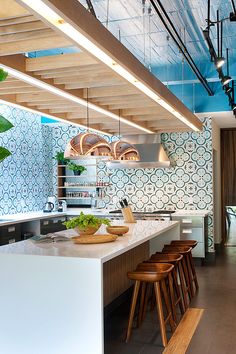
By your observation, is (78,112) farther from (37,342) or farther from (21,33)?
(37,342)

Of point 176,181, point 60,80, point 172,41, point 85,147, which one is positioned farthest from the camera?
point 176,181

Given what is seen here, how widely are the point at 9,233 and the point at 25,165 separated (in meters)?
1.99

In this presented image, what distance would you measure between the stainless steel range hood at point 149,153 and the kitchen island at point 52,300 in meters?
4.52

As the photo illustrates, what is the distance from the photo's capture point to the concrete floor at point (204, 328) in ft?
12.0

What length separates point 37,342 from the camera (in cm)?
320

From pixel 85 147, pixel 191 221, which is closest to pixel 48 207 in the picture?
pixel 191 221

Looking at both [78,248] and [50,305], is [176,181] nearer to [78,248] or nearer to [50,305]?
[78,248]

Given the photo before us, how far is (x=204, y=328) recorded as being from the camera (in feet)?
13.6

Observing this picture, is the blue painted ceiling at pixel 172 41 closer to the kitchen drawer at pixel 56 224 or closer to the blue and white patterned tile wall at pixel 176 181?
the blue and white patterned tile wall at pixel 176 181

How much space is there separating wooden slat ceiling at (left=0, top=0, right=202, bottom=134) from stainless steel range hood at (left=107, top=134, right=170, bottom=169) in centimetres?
105

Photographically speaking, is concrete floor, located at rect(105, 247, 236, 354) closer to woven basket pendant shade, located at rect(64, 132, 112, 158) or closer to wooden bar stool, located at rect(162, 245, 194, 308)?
wooden bar stool, located at rect(162, 245, 194, 308)

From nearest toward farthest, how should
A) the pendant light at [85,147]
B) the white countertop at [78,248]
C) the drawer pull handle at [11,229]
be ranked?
1. the white countertop at [78,248]
2. the pendant light at [85,147]
3. the drawer pull handle at [11,229]

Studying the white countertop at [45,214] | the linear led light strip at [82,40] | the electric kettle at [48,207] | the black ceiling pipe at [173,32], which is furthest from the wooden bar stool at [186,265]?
the electric kettle at [48,207]

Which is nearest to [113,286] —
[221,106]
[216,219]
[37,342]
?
[37,342]
